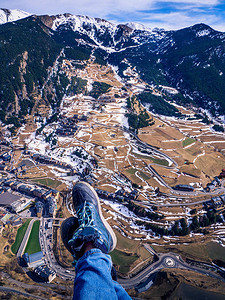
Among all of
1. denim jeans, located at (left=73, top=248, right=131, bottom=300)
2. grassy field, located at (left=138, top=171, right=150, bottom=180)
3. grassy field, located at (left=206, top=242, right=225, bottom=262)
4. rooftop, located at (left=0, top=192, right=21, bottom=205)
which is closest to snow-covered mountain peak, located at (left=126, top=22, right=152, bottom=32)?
grassy field, located at (left=138, top=171, right=150, bottom=180)

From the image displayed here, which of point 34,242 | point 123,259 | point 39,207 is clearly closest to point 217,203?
point 123,259

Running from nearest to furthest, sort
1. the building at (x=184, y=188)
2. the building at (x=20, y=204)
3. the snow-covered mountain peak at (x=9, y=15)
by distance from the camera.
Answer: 1. the building at (x=20, y=204)
2. the building at (x=184, y=188)
3. the snow-covered mountain peak at (x=9, y=15)

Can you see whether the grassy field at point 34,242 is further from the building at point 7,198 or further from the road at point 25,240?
the building at point 7,198

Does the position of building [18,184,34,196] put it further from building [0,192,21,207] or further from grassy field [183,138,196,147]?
grassy field [183,138,196,147]

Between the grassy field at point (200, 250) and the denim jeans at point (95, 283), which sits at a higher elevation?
the denim jeans at point (95, 283)

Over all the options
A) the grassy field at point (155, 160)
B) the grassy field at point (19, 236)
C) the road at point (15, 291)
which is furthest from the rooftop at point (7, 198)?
the grassy field at point (155, 160)

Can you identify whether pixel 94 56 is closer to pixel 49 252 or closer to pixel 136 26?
pixel 136 26
